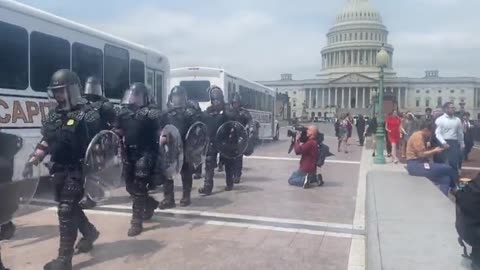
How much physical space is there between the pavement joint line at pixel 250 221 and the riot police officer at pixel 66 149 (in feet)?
7.81

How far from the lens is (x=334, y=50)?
117125 mm

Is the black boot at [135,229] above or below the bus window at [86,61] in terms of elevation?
below

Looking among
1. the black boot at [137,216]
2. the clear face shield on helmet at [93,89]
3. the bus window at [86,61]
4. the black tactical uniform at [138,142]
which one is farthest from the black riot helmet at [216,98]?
the black boot at [137,216]

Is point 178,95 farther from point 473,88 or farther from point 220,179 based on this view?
point 473,88

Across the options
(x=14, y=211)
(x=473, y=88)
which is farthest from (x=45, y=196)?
(x=473, y=88)

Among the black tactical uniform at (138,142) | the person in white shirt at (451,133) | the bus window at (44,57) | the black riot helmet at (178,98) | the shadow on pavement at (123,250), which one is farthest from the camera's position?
the person in white shirt at (451,133)

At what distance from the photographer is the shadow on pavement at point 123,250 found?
4993 mm

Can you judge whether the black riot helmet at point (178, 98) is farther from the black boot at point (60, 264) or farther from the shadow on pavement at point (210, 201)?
the black boot at point (60, 264)

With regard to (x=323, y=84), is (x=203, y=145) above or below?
below

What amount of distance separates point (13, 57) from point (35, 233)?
3198mm

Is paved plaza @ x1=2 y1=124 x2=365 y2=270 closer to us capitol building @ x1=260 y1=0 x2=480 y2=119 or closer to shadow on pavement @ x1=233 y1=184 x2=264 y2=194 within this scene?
shadow on pavement @ x1=233 y1=184 x2=264 y2=194

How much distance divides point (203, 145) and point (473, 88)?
96.8 meters

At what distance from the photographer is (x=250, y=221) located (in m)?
6.83

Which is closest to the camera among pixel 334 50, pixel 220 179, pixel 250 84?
pixel 220 179
